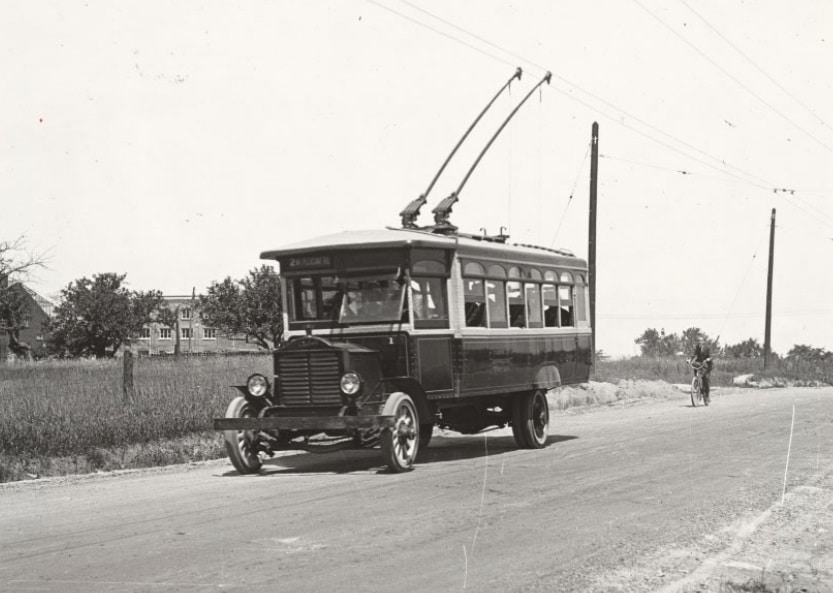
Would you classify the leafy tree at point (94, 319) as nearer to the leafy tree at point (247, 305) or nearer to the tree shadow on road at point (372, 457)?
the leafy tree at point (247, 305)

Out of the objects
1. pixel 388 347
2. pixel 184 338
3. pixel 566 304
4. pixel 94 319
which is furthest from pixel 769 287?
pixel 184 338

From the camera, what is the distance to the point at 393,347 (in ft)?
43.7

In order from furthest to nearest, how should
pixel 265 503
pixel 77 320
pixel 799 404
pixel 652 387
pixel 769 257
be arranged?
pixel 77 320
pixel 769 257
pixel 652 387
pixel 799 404
pixel 265 503

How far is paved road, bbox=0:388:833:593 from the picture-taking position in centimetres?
681

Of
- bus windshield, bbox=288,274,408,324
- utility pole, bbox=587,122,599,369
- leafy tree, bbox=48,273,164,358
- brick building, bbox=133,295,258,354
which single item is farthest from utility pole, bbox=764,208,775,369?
brick building, bbox=133,295,258,354

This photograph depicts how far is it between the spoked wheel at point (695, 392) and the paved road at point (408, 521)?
13440 millimetres

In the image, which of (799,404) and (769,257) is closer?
(799,404)

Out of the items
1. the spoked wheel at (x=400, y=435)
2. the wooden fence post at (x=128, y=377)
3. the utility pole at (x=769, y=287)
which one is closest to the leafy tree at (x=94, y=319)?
the utility pole at (x=769, y=287)

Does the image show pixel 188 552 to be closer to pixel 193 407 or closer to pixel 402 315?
pixel 402 315

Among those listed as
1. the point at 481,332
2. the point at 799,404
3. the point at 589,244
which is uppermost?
the point at 589,244

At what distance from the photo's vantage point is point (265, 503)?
10031mm

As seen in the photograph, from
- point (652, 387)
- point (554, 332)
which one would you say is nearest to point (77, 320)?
point (652, 387)

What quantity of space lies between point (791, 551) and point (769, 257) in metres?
54.2

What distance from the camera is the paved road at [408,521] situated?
Answer: 22.4ft
